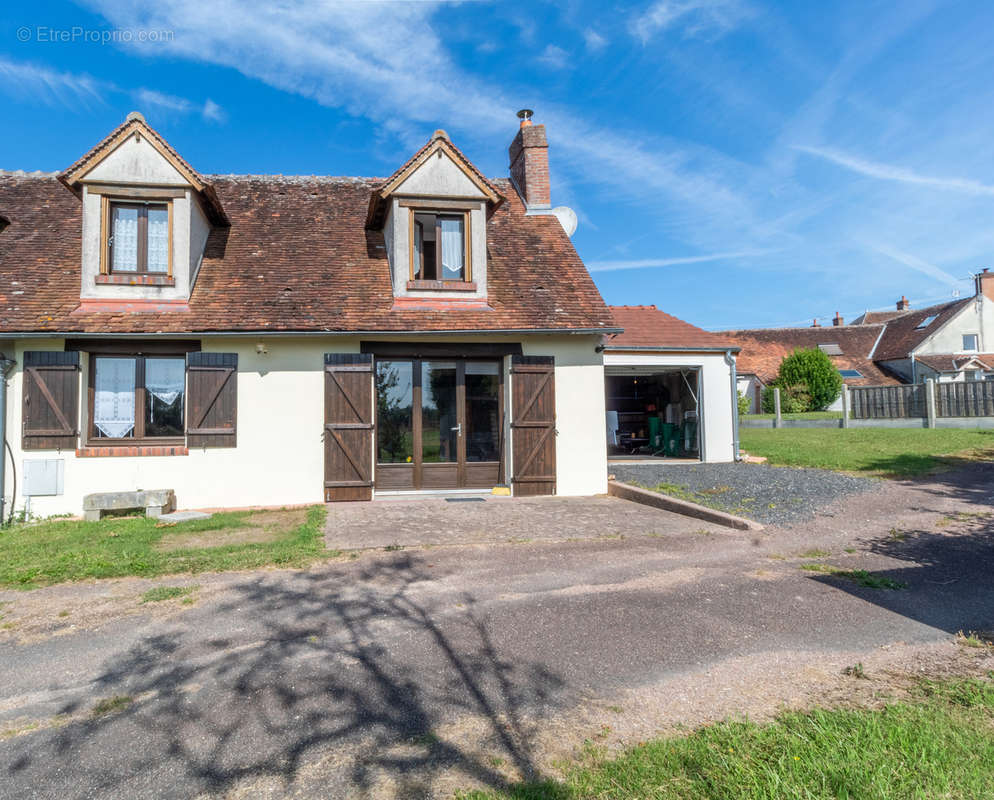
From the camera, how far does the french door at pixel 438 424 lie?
33.2ft

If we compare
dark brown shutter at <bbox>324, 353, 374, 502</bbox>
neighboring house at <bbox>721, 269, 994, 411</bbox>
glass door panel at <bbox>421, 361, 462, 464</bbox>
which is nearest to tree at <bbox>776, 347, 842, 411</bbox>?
neighboring house at <bbox>721, 269, 994, 411</bbox>

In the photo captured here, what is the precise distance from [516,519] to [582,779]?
558 centimetres

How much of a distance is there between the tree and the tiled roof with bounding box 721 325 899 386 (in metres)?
4.72

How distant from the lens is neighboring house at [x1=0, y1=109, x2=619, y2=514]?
9.02 meters

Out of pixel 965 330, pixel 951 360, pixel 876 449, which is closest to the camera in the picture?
pixel 876 449

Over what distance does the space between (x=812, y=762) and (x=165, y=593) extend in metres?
4.76

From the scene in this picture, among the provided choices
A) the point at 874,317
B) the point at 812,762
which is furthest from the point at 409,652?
the point at 874,317

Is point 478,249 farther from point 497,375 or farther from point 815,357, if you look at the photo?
point 815,357

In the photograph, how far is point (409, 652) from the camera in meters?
3.70

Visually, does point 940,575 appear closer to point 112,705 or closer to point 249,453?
point 112,705

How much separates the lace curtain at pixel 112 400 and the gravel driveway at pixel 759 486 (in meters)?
8.58

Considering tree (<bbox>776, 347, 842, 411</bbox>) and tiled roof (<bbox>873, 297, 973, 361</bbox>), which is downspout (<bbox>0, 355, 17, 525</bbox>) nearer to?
tree (<bbox>776, 347, 842, 411</bbox>)

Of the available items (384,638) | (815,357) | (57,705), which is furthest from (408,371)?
(815,357)

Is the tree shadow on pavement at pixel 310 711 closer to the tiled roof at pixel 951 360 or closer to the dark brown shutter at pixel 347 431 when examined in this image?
the dark brown shutter at pixel 347 431
